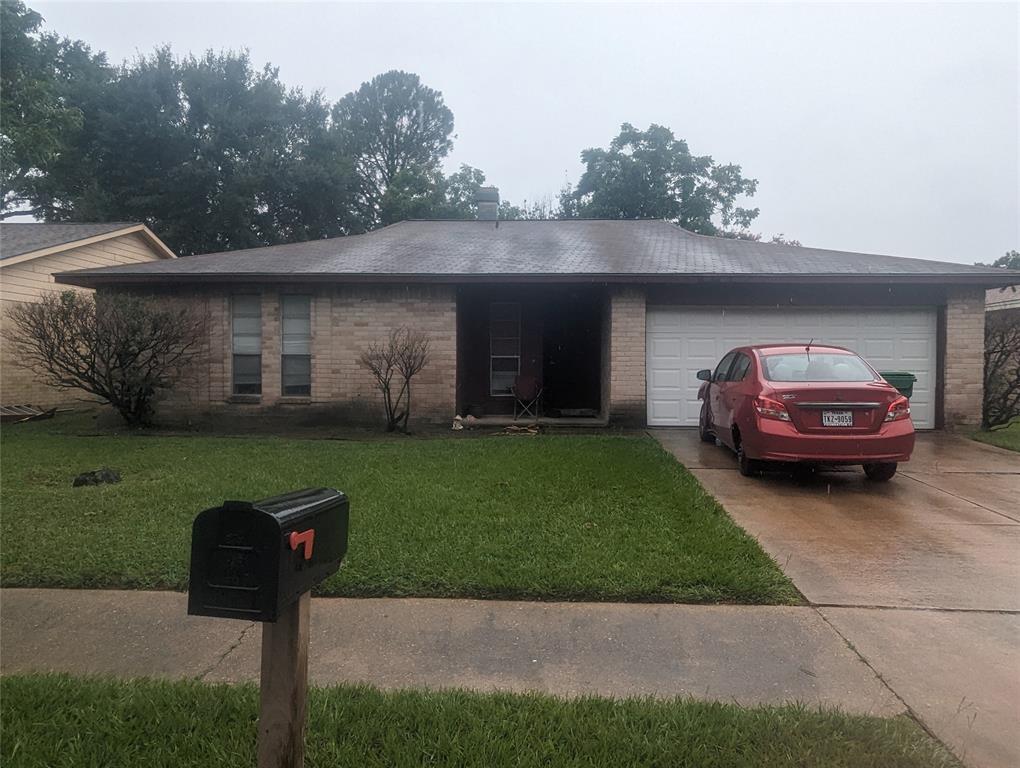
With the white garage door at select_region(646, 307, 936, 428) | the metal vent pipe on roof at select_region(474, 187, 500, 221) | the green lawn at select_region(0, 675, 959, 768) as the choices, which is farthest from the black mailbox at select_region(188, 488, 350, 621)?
the metal vent pipe on roof at select_region(474, 187, 500, 221)

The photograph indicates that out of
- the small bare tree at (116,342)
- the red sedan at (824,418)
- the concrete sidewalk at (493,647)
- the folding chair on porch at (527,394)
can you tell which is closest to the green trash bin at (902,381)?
the red sedan at (824,418)

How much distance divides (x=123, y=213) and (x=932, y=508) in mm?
34128

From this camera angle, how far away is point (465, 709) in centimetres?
283

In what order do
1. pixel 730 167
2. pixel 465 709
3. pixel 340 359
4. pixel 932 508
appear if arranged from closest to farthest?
1. pixel 465 709
2. pixel 932 508
3. pixel 340 359
4. pixel 730 167

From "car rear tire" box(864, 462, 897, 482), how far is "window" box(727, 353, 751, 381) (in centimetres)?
172

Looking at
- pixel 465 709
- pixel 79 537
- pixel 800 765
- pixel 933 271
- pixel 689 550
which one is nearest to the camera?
pixel 800 765

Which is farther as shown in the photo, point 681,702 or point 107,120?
point 107,120

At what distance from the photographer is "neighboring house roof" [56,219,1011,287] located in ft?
36.9

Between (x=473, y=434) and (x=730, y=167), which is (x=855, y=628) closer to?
(x=473, y=434)

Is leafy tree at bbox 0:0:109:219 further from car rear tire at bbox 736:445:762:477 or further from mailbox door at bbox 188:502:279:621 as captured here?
mailbox door at bbox 188:502:279:621

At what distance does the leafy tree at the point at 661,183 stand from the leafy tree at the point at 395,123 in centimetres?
1490

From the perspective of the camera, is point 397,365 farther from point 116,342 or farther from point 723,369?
point 723,369

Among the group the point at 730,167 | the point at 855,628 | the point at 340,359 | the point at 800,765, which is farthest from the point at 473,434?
the point at 730,167

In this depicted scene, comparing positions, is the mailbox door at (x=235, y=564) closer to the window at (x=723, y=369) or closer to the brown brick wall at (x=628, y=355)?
the window at (x=723, y=369)
